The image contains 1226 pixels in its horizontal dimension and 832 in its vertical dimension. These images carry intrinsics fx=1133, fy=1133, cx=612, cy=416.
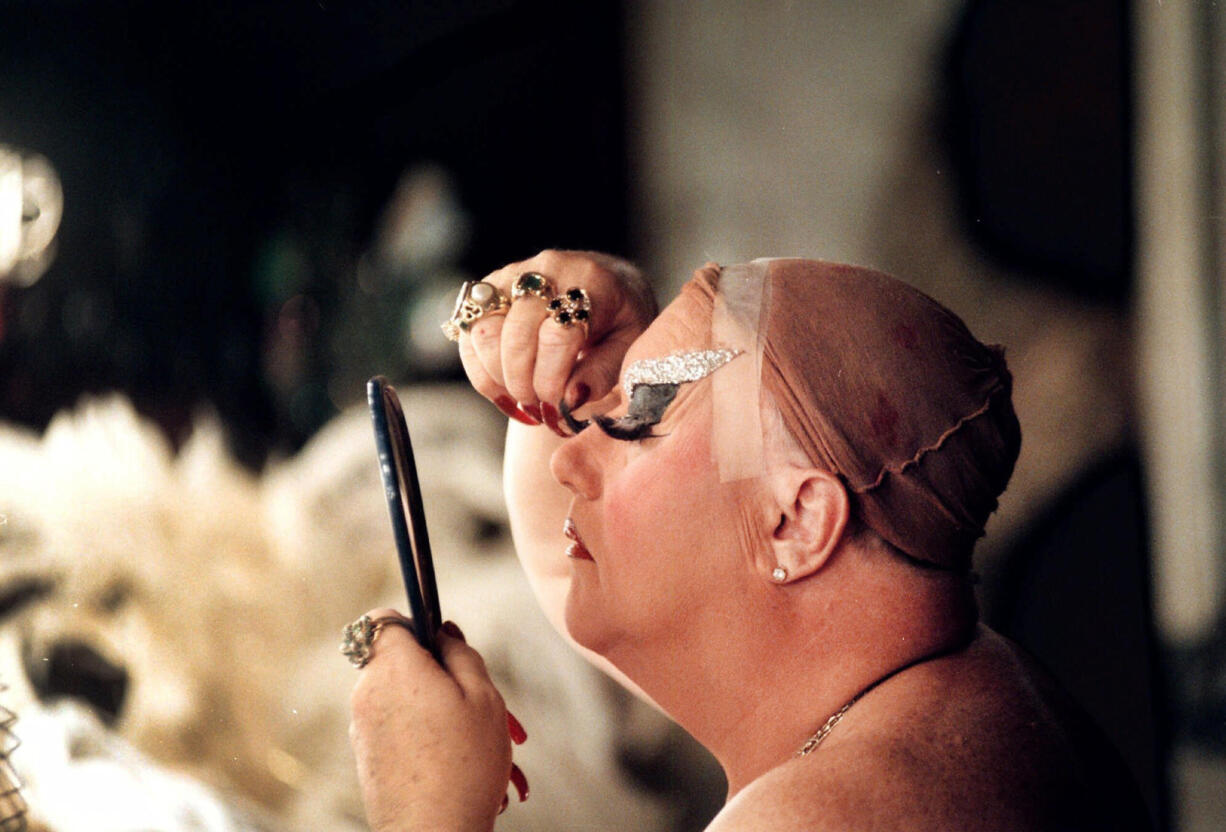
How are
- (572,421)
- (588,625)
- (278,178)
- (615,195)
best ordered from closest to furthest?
(588,625), (572,421), (615,195), (278,178)

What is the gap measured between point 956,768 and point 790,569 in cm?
19

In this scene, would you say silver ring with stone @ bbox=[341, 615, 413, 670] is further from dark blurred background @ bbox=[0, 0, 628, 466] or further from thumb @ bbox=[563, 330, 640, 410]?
dark blurred background @ bbox=[0, 0, 628, 466]

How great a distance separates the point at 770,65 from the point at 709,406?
1.96 ft

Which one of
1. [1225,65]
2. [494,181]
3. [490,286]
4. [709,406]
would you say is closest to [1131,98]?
[1225,65]

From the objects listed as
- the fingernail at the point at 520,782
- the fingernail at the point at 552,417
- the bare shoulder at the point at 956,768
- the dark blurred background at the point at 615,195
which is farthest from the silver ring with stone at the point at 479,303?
the bare shoulder at the point at 956,768

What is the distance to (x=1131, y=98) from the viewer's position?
3.63 feet

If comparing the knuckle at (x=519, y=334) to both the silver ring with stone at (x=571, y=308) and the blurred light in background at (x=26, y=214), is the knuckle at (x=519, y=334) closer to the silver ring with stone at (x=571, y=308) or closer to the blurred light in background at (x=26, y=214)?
the silver ring with stone at (x=571, y=308)

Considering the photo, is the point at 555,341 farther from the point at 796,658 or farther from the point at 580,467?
the point at 796,658

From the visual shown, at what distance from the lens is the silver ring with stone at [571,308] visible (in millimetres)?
1165

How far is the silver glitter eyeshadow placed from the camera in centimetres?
91

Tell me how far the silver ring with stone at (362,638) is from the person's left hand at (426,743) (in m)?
0.01

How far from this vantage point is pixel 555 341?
3.80 feet

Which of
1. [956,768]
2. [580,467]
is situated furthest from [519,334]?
[956,768]

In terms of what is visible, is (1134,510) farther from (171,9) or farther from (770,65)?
(171,9)
